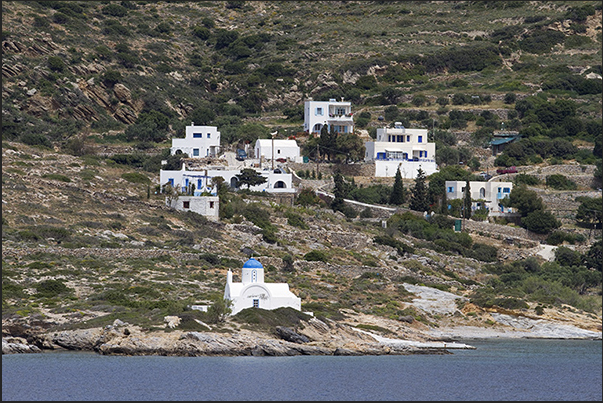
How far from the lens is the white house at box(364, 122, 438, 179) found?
10338 cm

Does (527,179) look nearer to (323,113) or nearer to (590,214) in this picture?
(590,214)

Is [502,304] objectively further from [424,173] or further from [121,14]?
[121,14]

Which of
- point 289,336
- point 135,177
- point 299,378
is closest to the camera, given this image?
point 299,378

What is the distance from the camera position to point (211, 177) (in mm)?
93688

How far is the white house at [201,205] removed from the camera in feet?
280

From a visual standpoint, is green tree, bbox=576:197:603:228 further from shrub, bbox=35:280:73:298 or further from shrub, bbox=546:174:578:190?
shrub, bbox=35:280:73:298

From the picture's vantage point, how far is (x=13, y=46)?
Result: 12469cm

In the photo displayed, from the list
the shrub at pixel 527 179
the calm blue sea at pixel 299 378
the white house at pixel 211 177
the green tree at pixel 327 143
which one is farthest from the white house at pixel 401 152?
the calm blue sea at pixel 299 378

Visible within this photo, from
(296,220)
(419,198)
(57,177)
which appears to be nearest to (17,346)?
(296,220)

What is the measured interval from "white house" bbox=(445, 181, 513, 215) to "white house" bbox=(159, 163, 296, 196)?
550 inches

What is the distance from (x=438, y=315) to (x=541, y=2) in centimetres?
10187

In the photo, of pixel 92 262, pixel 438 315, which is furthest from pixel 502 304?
pixel 92 262

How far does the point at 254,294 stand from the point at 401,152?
46.8 meters

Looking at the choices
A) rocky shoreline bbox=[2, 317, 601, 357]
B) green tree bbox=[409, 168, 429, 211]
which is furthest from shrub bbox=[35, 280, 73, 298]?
green tree bbox=[409, 168, 429, 211]
